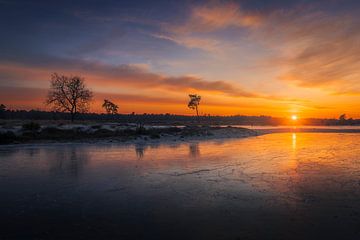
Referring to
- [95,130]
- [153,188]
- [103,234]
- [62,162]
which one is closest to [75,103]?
[95,130]

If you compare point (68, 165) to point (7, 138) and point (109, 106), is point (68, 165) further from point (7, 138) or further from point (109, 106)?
point (109, 106)

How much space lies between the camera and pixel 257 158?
62.2 ft

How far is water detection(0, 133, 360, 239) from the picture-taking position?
21.6ft

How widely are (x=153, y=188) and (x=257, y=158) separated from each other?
34.4ft

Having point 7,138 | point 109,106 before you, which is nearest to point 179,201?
point 7,138

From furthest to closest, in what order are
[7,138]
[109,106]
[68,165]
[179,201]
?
1. [109,106]
2. [7,138]
3. [68,165]
4. [179,201]

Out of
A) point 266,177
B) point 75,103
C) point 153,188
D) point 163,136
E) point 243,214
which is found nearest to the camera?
point 243,214

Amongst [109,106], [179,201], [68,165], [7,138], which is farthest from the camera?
[109,106]

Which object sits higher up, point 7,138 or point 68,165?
point 7,138

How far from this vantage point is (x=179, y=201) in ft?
29.6

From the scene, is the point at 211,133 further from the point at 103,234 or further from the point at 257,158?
the point at 103,234

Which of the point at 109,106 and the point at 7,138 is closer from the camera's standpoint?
the point at 7,138

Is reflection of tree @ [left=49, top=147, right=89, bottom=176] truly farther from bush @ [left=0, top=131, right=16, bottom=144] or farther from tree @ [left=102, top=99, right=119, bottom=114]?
tree @ [left=102, top=99, right=119, bottom=114]

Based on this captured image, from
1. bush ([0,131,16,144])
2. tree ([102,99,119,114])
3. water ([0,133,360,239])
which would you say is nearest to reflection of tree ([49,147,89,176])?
water ([0,133,360,239])
